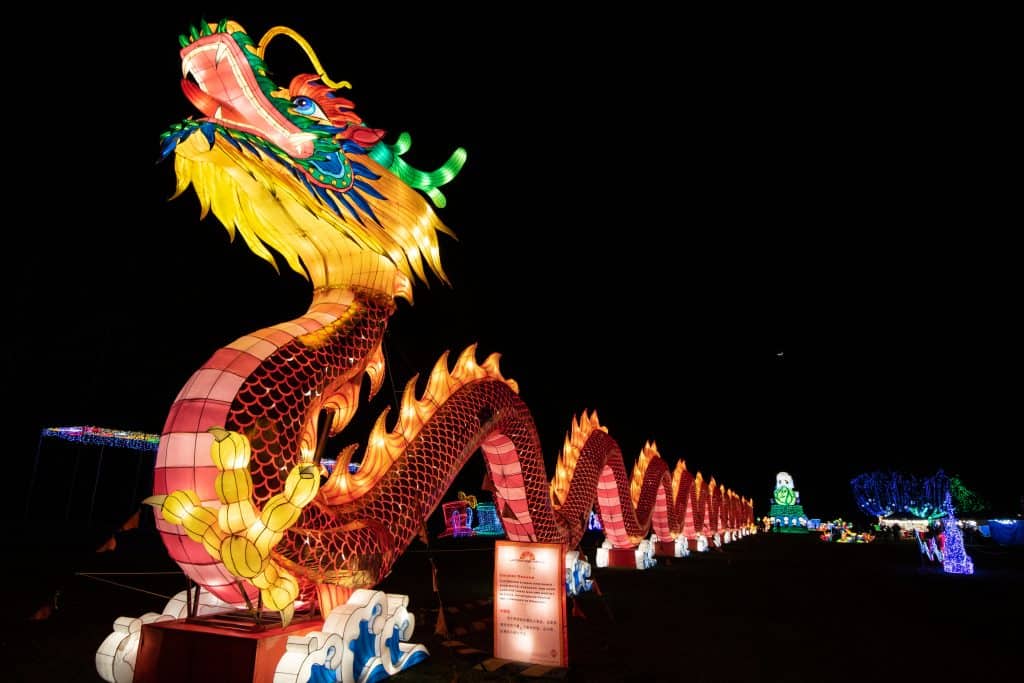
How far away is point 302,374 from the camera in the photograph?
421cm

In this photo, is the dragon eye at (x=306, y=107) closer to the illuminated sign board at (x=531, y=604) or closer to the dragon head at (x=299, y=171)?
the dragon head at (x=299, y=171)

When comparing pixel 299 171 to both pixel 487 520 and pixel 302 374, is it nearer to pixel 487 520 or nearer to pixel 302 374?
pixel 302 374

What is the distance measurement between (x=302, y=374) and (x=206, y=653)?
1.79 metres

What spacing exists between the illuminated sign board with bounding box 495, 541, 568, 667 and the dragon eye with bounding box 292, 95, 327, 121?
3.76 metres

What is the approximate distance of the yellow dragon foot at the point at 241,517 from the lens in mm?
3264

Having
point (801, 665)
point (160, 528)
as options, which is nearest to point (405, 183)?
point (160, 528)

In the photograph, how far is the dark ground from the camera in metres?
4.84

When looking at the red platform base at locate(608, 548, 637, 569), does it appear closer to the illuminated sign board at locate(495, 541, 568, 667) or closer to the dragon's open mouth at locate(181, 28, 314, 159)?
the illuminated sign board at locate(495, 541, 568, 667)

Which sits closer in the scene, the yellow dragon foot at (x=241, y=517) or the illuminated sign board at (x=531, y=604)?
the yellow dragon foot at (x=241, y=517)

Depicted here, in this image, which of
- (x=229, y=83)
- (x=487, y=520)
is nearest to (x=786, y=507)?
(x=487, y=520)

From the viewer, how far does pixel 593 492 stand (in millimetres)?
9828

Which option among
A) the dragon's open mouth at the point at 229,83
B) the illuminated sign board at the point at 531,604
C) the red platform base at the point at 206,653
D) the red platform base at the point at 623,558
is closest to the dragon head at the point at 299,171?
the dragon's open mouth at the point at 229,83

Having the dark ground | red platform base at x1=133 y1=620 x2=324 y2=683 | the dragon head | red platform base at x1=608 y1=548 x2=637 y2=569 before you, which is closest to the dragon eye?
the dragon head

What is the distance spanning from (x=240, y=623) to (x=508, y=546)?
2137 millimetres
